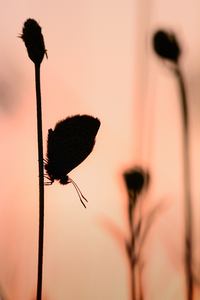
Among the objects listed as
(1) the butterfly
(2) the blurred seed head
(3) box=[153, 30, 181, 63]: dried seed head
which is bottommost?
(2) the blurred seed head

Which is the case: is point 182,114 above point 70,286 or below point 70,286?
above

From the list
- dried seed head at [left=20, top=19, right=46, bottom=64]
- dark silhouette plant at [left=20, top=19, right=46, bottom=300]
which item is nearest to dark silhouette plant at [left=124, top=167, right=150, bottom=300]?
dark silhouette plant at [left=20, top=19, right=46, bottom=300]

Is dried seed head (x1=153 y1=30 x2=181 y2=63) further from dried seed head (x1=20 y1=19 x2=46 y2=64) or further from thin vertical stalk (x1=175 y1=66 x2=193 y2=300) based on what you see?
dried seed head (x1=20 y1=19 x2=46 y2=64)

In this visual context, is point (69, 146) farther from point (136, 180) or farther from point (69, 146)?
point (136, 180)

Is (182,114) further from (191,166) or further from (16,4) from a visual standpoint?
(16,4)

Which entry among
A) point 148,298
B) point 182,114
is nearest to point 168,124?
point 182,114

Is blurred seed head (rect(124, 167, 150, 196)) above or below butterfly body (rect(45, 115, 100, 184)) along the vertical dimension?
below

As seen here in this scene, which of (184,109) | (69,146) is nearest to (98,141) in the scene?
(69,146)
